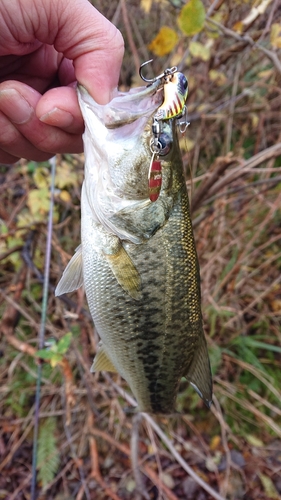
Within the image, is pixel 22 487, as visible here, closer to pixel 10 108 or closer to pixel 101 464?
pixel 101 464

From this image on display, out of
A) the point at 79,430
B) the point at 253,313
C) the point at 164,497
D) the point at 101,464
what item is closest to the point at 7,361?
the point at 79,430

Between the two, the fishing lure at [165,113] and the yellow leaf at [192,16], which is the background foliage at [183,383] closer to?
the yellow leaf at [192,16]

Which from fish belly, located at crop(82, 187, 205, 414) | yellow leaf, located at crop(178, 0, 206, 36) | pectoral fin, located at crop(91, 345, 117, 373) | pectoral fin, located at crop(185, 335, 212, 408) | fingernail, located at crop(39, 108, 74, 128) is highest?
yellow leaf, located at crop(178, 0, 206, 36)

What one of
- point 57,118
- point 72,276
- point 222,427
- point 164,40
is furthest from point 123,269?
point 222,427

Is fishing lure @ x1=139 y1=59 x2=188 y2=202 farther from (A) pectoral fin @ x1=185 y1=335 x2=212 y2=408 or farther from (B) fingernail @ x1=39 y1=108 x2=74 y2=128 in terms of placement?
(A) pectoral fin @ x1=185 y1=335 x2=212 y2=408

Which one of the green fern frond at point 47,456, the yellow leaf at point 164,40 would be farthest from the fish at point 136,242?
the green fern frond at point 47,456

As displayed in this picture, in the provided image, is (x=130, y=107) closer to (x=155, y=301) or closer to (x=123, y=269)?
(x=123, y=269)

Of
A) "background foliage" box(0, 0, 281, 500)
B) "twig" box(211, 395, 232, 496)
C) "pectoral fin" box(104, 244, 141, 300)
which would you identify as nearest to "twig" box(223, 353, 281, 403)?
"background foliage" box(0, 0, 281, 500)
